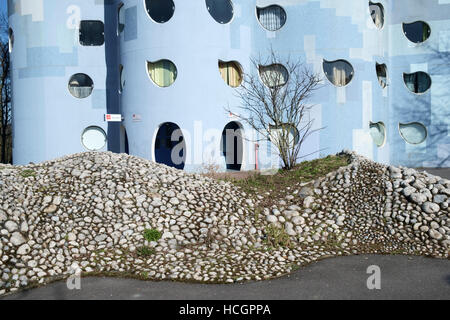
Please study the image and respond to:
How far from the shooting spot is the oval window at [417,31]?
71.4 feet

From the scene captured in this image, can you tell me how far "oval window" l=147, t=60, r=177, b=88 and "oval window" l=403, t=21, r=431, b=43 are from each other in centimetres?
1258

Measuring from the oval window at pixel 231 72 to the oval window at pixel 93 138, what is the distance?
6.86 m

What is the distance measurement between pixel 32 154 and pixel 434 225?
59.7 ft

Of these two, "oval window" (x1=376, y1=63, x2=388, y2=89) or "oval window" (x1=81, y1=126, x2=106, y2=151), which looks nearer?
"oval window" (x1=81, y1=126, x2=106, y2=151)

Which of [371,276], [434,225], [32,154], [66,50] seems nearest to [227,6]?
[66,50]

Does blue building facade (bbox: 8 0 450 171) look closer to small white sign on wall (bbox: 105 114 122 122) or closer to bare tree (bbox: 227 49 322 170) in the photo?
bare tree (bbox: 227 49 322 170)

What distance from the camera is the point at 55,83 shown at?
67.8ft

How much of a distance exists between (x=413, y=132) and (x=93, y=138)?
1629 cm

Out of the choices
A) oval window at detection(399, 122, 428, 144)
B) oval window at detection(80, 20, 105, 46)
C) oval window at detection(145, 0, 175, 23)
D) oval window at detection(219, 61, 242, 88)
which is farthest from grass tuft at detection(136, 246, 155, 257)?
oval window at detection(399, 122, 428, 144)

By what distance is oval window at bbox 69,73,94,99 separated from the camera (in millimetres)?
21062

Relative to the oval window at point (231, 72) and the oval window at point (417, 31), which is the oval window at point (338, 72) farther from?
the oval window at point (417, 31)

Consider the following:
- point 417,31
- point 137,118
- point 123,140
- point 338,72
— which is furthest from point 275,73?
point 417,31

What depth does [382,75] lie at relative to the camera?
21516mm

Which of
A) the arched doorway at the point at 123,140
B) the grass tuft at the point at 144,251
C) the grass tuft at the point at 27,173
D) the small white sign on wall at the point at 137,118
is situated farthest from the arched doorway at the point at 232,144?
the grass tuft at the point at 144,251
